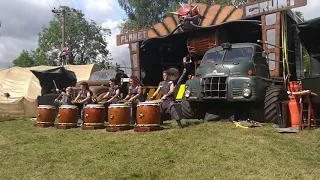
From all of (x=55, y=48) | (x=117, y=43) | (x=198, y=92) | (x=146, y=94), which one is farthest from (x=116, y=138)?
(x=55, y=48)

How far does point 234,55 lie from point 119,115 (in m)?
3.67

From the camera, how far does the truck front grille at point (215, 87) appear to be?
391 inches

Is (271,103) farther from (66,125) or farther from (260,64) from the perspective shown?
(66,125)

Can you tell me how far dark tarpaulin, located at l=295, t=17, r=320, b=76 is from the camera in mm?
9308

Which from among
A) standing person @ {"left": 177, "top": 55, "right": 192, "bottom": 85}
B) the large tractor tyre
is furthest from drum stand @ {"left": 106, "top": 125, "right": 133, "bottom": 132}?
standing person @ {"left": 177, "top": 55, "right": 192, "bottom": 85}

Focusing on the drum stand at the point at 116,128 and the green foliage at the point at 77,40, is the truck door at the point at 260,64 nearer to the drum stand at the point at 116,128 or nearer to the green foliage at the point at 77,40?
the drum stand at the point at 116,128

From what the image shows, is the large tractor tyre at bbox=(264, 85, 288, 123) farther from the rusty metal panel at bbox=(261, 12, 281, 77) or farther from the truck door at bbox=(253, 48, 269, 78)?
the rusty metal panel at bbox=(261, 12, 281, 77)

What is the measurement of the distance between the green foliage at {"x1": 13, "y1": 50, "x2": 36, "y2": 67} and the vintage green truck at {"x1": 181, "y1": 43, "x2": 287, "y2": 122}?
53.3 meters

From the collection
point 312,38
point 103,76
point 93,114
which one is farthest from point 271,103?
point 103,76

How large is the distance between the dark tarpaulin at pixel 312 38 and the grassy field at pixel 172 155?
2.33 metres

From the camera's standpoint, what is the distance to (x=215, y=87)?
10.0m

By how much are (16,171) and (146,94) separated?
31.2ft

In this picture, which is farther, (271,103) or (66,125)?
(66,125)

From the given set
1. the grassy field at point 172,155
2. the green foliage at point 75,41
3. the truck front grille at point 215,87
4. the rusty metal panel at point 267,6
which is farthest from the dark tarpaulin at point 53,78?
the green foliage at point 75,41
